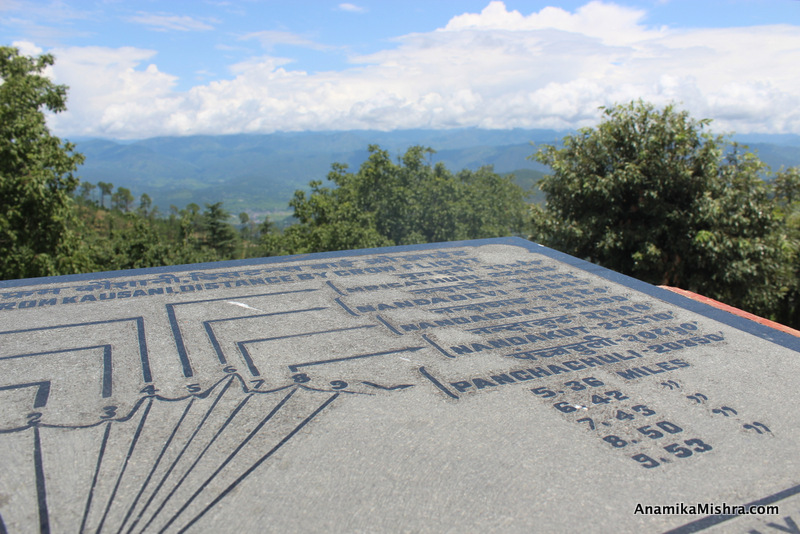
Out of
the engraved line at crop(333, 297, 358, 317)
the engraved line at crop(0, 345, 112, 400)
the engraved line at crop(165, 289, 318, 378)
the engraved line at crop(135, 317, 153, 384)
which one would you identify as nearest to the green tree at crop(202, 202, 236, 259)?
the engraved line at crop(165, 289, 318, 378)

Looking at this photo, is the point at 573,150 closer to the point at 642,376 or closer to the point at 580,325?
the point at 580,325

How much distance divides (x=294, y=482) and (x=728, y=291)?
34.5 ft

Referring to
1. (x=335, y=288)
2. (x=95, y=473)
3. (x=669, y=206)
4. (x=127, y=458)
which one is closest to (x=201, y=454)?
(x=127, y=458)

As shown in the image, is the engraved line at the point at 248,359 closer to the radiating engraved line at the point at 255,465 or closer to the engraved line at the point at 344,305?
the radiating engraved line at the point at 255,465

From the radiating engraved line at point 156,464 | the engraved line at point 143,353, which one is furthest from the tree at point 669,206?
the radiating engraved line at point 156,464

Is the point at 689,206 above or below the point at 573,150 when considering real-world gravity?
below

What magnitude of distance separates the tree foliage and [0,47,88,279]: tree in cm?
795

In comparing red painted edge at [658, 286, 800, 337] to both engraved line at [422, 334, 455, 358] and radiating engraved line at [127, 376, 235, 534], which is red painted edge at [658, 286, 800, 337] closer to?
engraved line at [422, 334, 455, 358]

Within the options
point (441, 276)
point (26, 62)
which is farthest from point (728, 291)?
point (26, 62)

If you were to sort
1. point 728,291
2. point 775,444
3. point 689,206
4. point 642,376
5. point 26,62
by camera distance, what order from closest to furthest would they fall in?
point 775,444
point 642,376
point 689,206
point 728,291
point 26,62

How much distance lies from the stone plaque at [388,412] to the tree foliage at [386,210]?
1346 centimetres

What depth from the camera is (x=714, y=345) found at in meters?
4.25

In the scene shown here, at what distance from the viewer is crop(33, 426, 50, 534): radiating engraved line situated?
7.47 feet

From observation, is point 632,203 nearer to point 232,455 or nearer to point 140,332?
point 140,332
